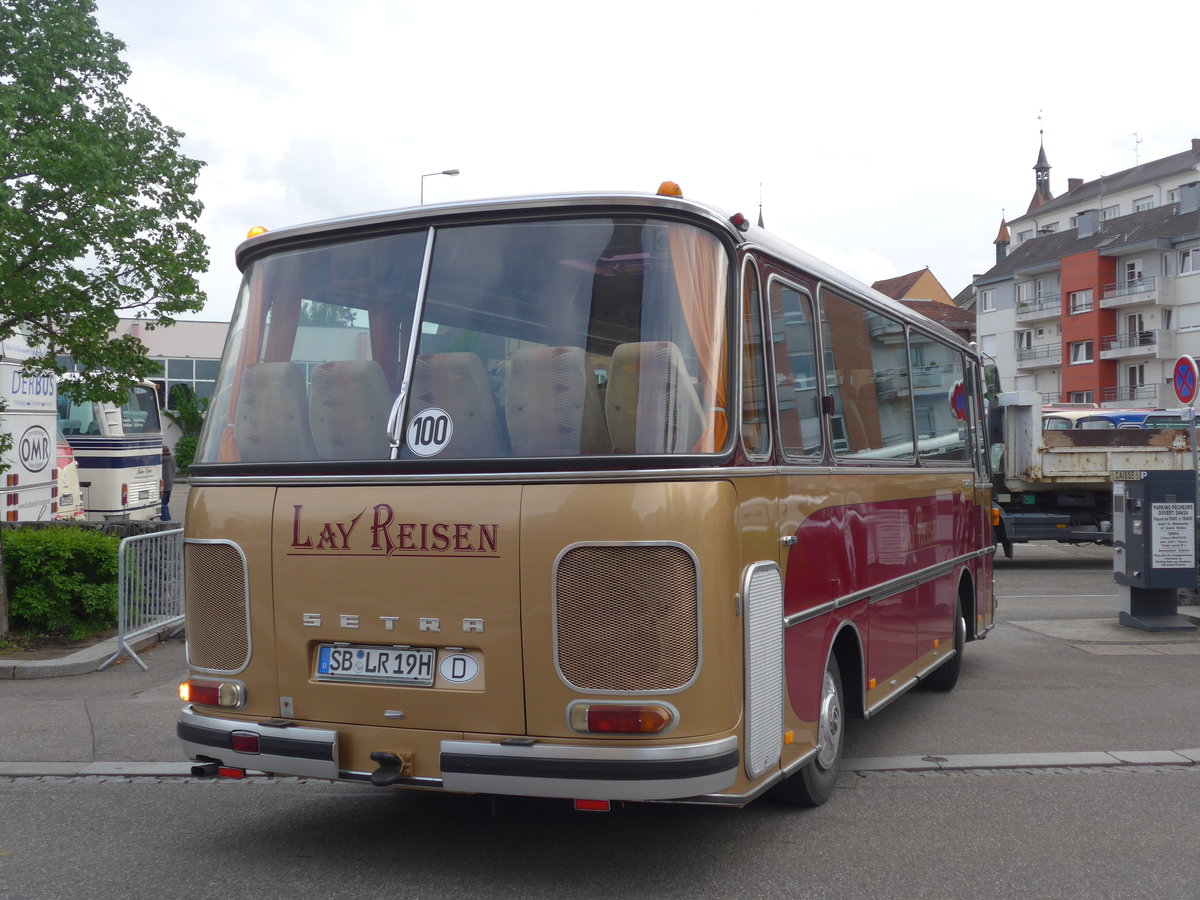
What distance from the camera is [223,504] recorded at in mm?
5438

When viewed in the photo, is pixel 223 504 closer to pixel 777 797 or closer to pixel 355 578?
pixel 355 578

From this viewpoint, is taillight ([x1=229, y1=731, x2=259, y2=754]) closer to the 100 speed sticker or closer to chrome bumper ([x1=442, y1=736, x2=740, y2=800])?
chrome bumper ([x1=442, y1=736, x2=740, y2=800])

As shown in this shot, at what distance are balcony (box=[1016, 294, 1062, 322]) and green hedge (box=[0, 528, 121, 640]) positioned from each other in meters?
72.8

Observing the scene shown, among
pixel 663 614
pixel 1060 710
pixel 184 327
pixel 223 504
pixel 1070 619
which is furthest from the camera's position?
pixel 184 327

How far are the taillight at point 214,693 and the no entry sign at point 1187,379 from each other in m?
12.3

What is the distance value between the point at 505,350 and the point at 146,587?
685 centimetres

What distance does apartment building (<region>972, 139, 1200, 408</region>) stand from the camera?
68.1m

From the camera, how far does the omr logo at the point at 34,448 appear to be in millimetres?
16328

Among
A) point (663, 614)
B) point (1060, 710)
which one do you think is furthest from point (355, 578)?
point (1060, 710)

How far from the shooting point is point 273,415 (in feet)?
18.2

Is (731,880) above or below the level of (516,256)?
below

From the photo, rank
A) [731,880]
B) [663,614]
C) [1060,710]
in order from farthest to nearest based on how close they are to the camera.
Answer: [1060,710], [731,880], [663,614]

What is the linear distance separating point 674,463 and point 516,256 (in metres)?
1.13

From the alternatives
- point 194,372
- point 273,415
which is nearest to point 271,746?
point 273,415
